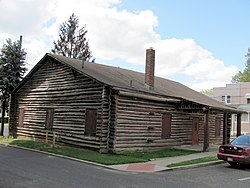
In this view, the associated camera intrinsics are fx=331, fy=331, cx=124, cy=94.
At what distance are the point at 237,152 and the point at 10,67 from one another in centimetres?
1847

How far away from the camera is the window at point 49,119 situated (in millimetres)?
20969

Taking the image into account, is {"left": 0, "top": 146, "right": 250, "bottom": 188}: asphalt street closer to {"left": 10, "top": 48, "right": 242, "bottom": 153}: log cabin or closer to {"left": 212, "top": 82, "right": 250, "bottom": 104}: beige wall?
{"left": 10, "top": 48, "right": 242, "bottom": 153}: log cabin

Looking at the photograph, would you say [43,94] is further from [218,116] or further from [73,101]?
[218,116]

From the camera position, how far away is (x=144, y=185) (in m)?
9.75

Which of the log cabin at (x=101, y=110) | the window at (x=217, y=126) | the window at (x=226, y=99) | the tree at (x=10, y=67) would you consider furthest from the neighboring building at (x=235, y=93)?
the tree at (x=10, y=67)

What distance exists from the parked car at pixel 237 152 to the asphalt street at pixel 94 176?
0.40 metres

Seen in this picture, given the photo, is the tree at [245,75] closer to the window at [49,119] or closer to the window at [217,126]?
the window at [217,126]

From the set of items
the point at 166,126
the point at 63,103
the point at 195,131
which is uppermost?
the point at 63,103

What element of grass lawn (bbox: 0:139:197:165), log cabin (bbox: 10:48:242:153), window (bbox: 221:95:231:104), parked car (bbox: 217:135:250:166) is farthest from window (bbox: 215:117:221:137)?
window (bbox: 221:95:231:104)

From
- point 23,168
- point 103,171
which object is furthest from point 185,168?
point 23,168

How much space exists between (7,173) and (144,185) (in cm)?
437

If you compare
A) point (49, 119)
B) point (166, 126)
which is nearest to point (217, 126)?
point (166, 126)

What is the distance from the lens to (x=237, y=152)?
13820 millimetres

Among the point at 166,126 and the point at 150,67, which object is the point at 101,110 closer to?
the point at 166,126
